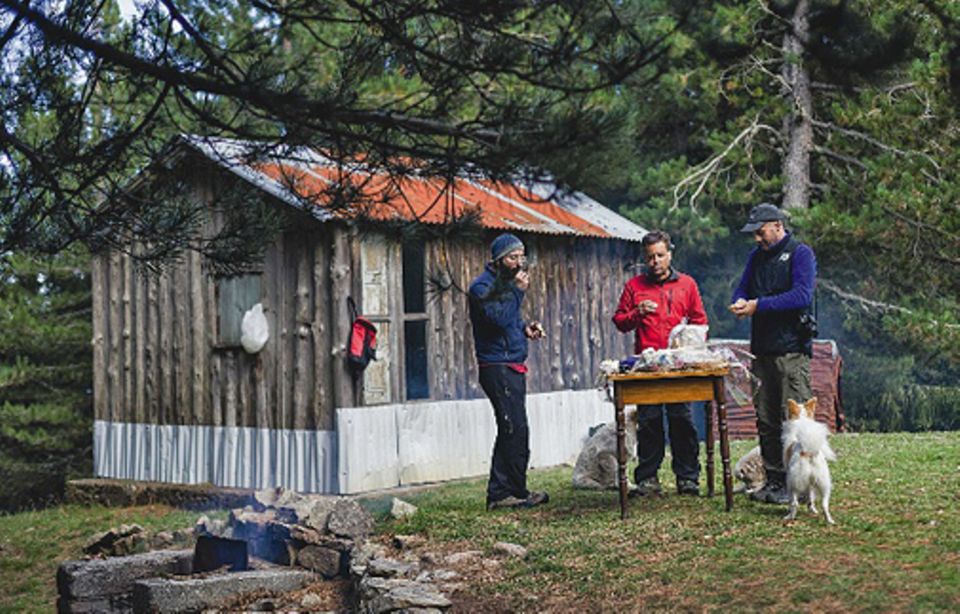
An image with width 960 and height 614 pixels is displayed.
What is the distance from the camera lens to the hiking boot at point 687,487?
9789mm

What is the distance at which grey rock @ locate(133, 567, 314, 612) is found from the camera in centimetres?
802

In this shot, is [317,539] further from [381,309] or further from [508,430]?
[381,309]

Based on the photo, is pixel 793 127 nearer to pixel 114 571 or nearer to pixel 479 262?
pixel 479 262

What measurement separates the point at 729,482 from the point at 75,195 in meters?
5.06

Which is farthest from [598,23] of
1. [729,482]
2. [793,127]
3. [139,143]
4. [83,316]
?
[83,316]

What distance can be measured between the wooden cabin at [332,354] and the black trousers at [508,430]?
1639mm

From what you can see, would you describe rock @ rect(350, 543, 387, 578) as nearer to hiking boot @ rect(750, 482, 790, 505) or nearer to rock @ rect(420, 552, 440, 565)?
rock @ rect(420, 552, 440, 565)

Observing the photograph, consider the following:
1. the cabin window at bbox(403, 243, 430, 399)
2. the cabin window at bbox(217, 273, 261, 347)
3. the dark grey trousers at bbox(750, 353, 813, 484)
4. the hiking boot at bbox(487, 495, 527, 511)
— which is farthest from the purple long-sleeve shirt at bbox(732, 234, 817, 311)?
the cabin window at bbox(217, 273, 261, 347)

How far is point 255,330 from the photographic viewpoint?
13641 mm

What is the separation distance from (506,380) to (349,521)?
69.6 inches

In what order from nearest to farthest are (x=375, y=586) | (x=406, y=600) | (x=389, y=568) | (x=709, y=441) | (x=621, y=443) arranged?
1. (x=406, y=600)
2. (x=375, y=586)
3. (x=389, y=568)
4. (x=621, y=443)
5. (x=709, y=441)

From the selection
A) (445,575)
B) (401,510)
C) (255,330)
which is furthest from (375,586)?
(255,330)

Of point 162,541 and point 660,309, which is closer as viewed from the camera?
point 660,309

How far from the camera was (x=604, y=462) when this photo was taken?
35.7 feet
